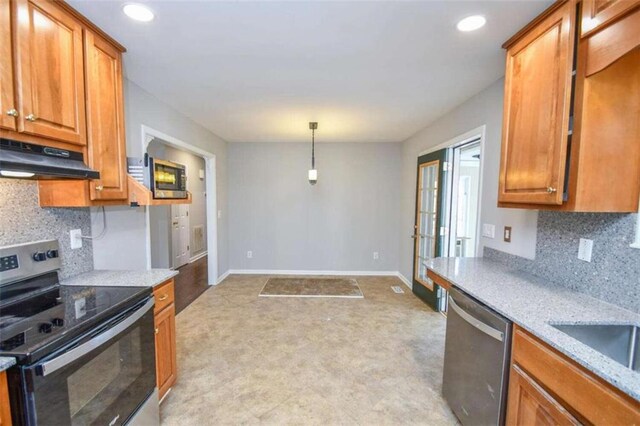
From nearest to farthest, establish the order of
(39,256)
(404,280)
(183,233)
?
(39,256) < (404,280) < (183,233)

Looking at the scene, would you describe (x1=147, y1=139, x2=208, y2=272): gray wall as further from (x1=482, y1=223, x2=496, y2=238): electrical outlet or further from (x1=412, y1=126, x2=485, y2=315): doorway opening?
(x1=482, y1=223, x2=496, y2=238): electrical outlet

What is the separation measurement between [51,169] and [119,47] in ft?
3.51

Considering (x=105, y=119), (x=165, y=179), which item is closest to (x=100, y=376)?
(x=165, y=179)

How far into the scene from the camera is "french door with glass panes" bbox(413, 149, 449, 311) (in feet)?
11.2

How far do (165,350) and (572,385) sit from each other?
2237 mm

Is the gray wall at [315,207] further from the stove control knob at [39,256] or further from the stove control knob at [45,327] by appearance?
the stove control knob at [45,327]

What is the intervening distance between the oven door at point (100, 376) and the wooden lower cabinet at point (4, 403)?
6cm

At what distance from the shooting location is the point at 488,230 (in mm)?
2418

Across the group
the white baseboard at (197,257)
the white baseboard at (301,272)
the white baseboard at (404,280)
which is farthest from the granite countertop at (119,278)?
the white baseboard at (197,257)

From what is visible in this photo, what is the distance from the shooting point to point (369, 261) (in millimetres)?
5047

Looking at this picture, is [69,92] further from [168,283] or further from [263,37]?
[168,283]

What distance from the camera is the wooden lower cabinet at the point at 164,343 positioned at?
1794mm

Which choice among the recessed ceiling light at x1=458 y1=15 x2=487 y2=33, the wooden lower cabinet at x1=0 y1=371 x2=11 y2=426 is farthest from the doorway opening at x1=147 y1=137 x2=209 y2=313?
the recessed ceiling light at x1=458 y1=15 x2=487 y2=33

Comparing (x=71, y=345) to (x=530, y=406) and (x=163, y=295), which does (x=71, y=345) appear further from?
(x=530, y=406)
